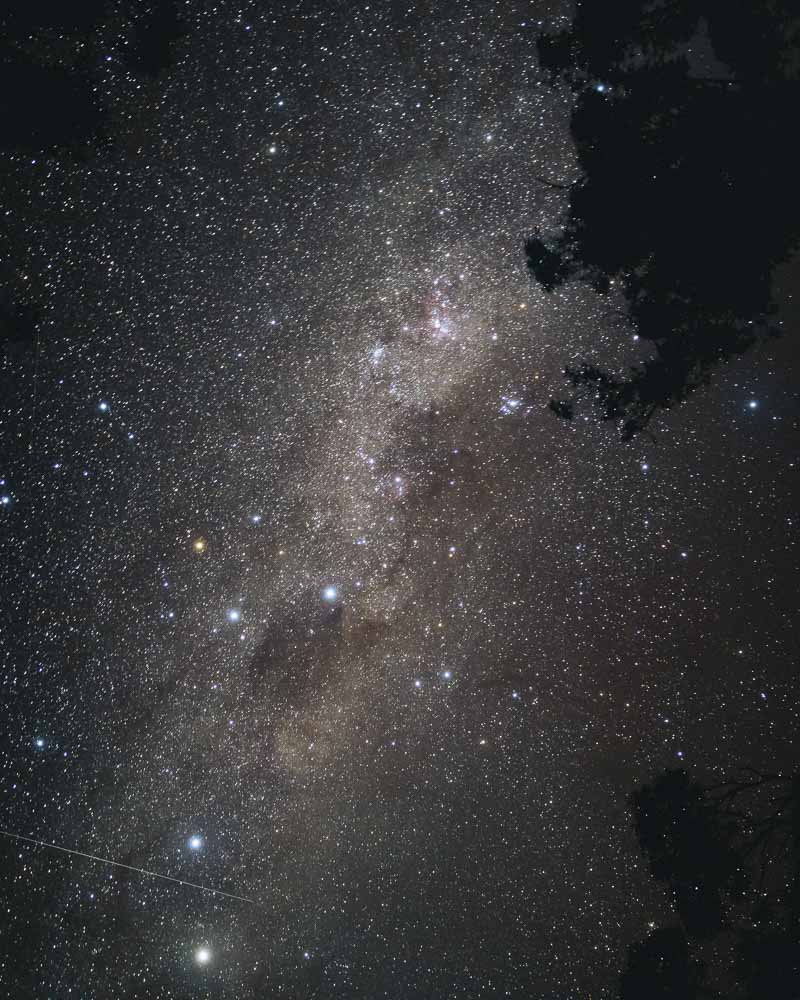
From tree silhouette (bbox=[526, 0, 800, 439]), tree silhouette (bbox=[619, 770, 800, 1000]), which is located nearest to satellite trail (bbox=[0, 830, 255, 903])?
tree silhouette (bbox=[619, 770, 800, 1000])

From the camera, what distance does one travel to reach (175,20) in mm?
3676

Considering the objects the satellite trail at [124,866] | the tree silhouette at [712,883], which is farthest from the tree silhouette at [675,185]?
the satellite trail at [124,866]

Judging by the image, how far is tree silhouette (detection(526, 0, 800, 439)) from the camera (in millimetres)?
2486

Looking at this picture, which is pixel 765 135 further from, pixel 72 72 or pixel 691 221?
pixel 72 72

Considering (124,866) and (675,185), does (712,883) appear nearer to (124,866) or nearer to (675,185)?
(675,185)

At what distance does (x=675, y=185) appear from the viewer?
8.66 ft

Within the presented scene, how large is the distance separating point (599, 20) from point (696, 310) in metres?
1.84

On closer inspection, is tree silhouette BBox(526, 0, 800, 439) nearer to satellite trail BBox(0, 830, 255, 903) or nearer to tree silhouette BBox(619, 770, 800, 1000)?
tree silhouette BBox(619, 770, 800, 1000)

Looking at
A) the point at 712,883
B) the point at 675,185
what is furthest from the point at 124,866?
the point at 675,185

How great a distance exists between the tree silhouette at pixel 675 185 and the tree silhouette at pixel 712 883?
95.4 inches

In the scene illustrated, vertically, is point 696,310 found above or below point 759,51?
below

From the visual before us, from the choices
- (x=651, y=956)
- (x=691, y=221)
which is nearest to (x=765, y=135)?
(x=691, y=221)

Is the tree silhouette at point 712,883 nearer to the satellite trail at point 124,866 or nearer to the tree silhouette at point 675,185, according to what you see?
the tree silhouette at point 675,185

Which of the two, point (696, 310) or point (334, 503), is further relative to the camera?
point (334, 503)
